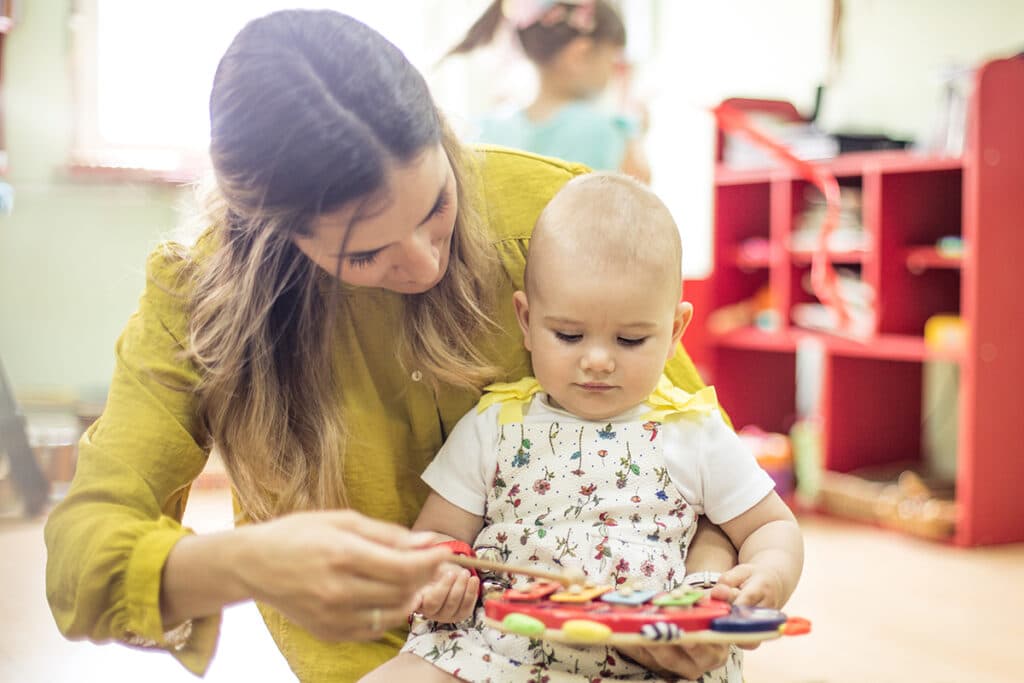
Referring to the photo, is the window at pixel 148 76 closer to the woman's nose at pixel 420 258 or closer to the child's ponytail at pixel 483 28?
the child's ponytail at pixel 483 28

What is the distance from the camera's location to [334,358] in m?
1.25

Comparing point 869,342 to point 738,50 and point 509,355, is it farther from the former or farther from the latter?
point 509,355

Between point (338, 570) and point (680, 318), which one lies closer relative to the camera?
point (338, 570)

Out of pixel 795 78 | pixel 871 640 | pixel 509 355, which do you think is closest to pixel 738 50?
pixel 795 78

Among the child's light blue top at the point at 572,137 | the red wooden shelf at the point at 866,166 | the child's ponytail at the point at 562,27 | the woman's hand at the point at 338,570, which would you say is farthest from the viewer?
the red wooden shelf at the point at 866,166

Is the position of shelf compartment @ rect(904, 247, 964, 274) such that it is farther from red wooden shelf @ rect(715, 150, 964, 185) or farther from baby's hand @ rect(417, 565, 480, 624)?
baby's hand @ rect(417, 565, 480, 624)

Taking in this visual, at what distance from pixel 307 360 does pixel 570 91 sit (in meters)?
1.95

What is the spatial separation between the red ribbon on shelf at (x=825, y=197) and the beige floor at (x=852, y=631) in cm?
83

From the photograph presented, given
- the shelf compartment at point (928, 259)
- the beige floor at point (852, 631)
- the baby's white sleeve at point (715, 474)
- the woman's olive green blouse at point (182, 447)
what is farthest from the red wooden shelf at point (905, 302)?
the baby's white sleeve at point (715, 474)

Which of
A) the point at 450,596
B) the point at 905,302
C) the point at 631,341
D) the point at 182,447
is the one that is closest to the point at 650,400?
the point at 631,341

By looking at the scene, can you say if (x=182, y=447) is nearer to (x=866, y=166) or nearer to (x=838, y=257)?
(x=866, y=166)

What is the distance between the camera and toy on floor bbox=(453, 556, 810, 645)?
903mm

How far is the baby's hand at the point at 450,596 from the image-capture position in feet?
3.56

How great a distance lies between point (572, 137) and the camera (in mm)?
2854
